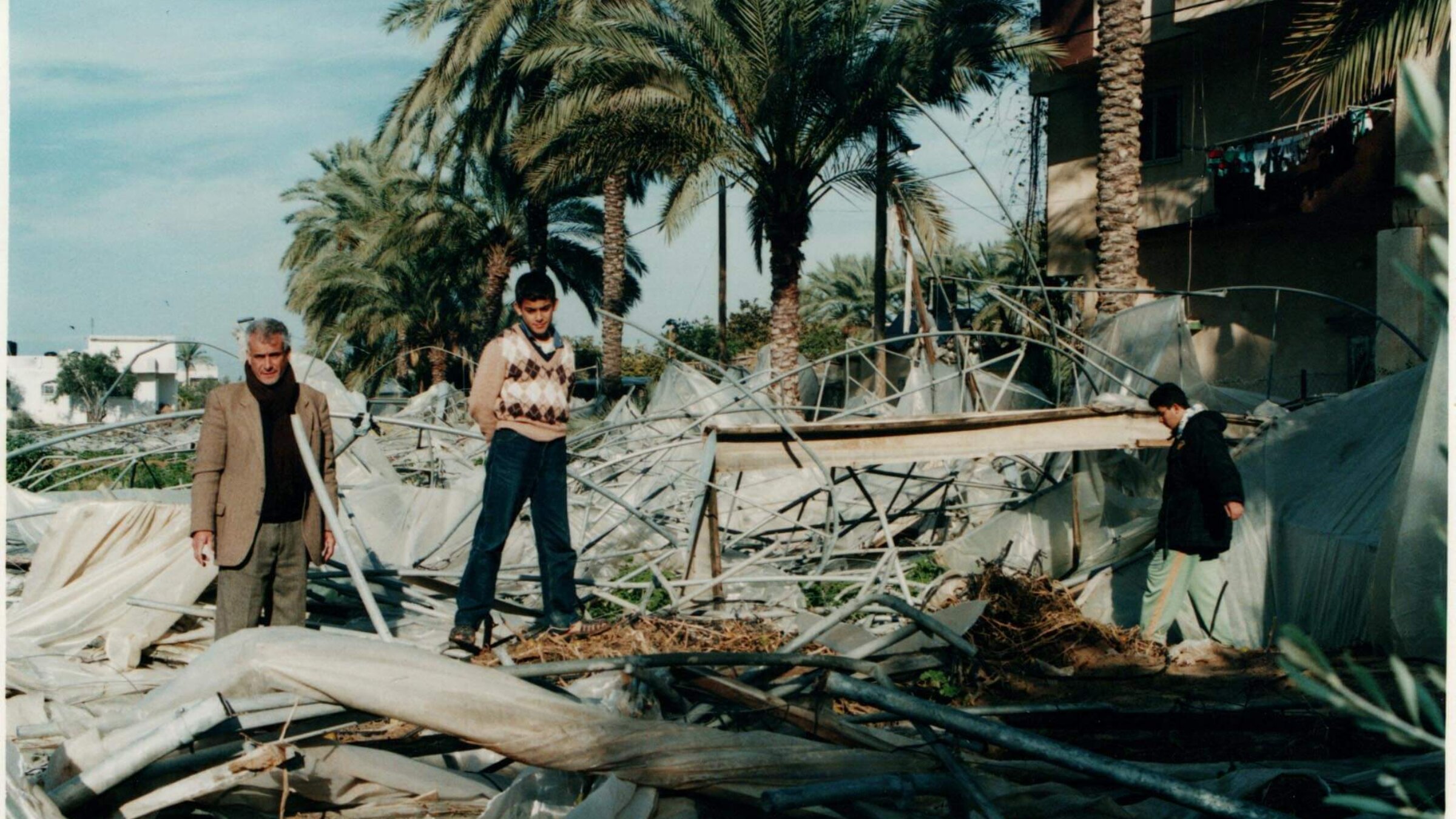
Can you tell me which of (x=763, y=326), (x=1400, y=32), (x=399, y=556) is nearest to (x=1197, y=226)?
(x=1400, y=32)

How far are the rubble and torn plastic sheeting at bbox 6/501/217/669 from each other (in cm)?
1

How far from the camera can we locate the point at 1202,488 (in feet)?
21.4

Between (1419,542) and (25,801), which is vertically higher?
(1419,542)

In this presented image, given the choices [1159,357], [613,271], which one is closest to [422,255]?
[613,271]

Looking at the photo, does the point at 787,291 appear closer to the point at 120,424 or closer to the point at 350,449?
the point at 350,449

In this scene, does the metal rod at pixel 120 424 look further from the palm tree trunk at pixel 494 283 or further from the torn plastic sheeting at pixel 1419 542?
the palm tree trunk at pixel 494 283

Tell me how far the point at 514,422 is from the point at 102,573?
2.62 metres

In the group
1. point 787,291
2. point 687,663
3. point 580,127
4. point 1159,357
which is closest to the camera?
point 687,663

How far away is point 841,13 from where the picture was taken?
46.6 feet

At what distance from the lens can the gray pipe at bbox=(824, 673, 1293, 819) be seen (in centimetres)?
267

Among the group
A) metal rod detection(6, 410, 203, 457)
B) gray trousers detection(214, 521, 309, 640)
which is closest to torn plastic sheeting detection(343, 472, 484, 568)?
metal rod detection(6, 410, 203, 457)

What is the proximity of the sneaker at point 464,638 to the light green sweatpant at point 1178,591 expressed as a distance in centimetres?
393

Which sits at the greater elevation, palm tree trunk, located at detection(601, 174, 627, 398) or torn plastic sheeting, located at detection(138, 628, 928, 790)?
palm tree trunk, located at detection(601, 174, 627, 398)

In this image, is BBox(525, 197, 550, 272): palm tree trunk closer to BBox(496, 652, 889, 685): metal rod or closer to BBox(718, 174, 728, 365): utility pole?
BBox(718, 174, 728, 365): utility pole
